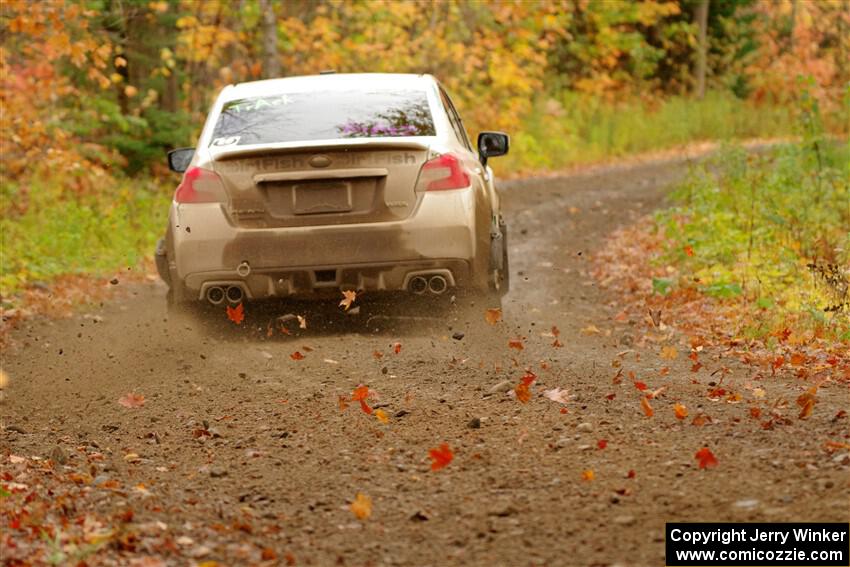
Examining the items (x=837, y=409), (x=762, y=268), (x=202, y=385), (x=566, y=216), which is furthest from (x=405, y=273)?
(x=566, y=216)

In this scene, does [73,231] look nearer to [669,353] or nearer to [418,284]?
[418,284]

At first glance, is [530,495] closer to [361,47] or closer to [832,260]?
[832,260]

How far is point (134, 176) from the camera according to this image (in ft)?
61.2

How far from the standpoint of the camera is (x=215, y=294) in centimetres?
832

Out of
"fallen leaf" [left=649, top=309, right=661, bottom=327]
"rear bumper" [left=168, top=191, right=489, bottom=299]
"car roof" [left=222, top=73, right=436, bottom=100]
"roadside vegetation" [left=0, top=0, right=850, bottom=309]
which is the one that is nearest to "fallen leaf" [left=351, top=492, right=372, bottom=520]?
"rear bumper" [left=168, top=191, right=489, bottom=299]

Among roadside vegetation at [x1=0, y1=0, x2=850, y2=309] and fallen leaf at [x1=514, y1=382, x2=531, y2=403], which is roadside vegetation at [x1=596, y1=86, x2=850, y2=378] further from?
fallen leaf at [x1=514, y1=382, x2=531, y2=403]

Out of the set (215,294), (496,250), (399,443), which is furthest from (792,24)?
(399,443)

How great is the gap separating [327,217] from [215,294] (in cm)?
93

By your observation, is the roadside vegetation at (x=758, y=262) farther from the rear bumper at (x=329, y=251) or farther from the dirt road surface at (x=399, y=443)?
the rear bumper at (x=329, y=251)

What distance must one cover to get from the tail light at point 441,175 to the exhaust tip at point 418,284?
0.59m

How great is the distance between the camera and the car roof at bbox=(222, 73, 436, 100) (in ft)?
29.9

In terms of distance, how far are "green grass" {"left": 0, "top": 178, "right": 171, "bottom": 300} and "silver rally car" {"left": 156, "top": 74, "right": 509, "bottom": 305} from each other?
12.9ft

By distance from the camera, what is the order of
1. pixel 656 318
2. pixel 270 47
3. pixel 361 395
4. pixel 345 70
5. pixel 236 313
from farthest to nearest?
pixel 345 70, pixel 270 47, pixel 656 318, pixel 236 313, pixel 361 395

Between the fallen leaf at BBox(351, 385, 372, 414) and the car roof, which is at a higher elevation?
the car roof
